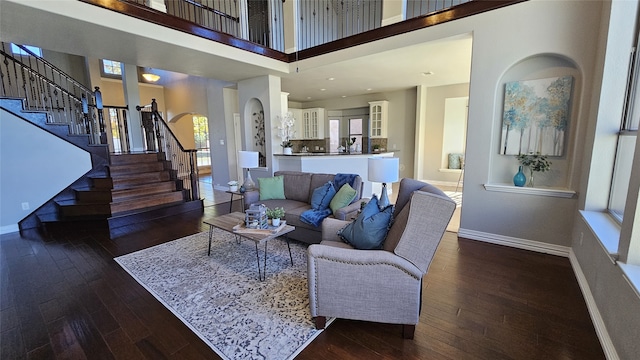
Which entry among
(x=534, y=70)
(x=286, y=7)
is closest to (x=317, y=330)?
(x=534, y=70)

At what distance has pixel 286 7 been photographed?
540cm

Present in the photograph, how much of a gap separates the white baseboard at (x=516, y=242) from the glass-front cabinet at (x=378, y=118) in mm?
4886

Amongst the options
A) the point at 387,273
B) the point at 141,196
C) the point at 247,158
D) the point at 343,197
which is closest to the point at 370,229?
the point at 387,273

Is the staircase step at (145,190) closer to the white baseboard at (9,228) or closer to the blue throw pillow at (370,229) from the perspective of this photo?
the white baseboard at (9,228)

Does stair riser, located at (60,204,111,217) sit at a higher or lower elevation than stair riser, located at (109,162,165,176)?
lower

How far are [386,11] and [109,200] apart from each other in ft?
19.1

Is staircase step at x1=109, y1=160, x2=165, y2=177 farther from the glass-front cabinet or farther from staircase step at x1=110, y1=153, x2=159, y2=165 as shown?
the glass-front cabinet

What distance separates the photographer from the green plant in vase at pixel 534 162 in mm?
3301

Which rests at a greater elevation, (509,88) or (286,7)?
(286,7)

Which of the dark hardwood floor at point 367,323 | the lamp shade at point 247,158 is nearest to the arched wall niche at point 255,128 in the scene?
the lamp shade at point 247,158

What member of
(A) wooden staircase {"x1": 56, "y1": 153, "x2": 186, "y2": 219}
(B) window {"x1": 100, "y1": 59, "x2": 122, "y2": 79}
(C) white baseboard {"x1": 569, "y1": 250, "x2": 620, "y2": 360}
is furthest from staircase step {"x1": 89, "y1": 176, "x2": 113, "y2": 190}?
(C) white baseboard {"x1": 569, "y1": 250, "x2": 620, "y2": 360}

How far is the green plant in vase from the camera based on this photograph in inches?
130

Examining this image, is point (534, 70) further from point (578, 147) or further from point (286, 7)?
point (286, 7)

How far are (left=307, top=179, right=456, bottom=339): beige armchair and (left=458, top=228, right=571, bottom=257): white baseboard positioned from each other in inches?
93.1
